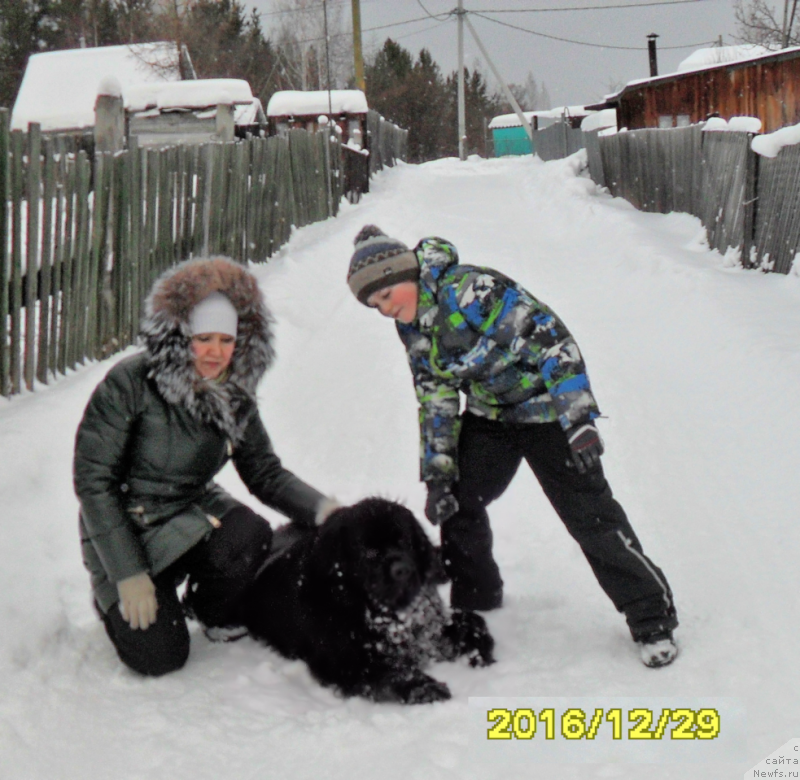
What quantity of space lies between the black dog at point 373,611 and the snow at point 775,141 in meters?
6.91

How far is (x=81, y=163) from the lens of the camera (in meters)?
5.50

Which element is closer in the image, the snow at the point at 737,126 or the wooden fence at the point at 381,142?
the snow at the point at 737,126

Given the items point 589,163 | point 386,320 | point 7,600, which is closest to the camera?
point 7,600

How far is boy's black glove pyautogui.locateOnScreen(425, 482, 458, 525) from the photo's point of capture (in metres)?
3.19

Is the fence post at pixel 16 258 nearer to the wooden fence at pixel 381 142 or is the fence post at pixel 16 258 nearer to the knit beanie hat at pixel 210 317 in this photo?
the knit beanie hat at pixel 210 317

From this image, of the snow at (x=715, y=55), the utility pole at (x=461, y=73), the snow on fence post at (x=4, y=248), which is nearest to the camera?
the snow on fence post at (x=4, y=248)

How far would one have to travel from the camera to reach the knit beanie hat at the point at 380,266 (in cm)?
295

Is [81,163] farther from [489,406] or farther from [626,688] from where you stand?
[626,688]

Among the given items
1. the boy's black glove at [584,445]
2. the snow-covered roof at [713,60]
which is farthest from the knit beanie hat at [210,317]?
the snow-covered roof at [713,60]

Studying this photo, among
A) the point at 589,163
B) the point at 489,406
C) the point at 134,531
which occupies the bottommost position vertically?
the point at 134,531

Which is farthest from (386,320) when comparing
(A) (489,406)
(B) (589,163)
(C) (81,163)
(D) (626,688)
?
(B) (589,163)

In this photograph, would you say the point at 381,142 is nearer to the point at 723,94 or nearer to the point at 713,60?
the point at 723,94

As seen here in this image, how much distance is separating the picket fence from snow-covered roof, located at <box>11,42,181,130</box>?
19.8 m

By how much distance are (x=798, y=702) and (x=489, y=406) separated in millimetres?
1327
